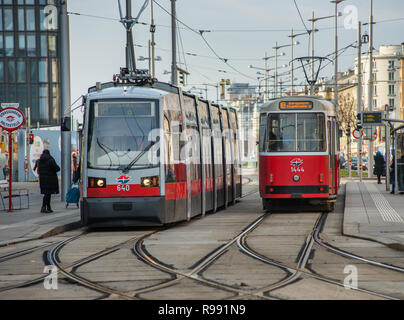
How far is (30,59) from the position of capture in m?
80.6

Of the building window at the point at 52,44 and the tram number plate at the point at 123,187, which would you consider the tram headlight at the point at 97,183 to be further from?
the building window at the point at 52,44

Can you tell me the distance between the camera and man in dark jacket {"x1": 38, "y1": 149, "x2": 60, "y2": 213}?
20.4 m

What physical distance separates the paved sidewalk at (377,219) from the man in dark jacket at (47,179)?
24.9 feet

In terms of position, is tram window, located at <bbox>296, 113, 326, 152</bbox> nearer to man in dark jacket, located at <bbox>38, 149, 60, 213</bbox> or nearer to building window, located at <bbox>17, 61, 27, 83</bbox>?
man in dark jacket, located at <bbox>38, 149, 60, 213</bbox>

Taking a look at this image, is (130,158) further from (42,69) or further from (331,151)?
(42,69)

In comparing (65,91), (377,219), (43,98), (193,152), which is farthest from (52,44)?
(377,219)

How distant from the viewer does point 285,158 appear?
20.8 meters

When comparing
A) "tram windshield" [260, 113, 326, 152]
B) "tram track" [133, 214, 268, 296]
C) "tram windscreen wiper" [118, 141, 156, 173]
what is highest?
"tram windshield" [260, 113, 326, 152]

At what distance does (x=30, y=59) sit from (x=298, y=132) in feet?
210

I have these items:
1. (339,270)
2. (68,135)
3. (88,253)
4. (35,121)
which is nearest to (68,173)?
(68,135)

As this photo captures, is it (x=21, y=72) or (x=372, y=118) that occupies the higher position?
(x=21, y=72)

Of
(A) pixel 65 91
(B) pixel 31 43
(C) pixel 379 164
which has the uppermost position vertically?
(B) pixel 31 43

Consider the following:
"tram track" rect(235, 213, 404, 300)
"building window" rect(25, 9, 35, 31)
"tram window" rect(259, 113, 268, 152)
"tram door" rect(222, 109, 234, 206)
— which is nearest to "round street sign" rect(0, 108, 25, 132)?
"tram door" rect(222, 109, 234, 206)

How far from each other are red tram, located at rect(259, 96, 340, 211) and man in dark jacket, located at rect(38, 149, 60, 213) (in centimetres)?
558
